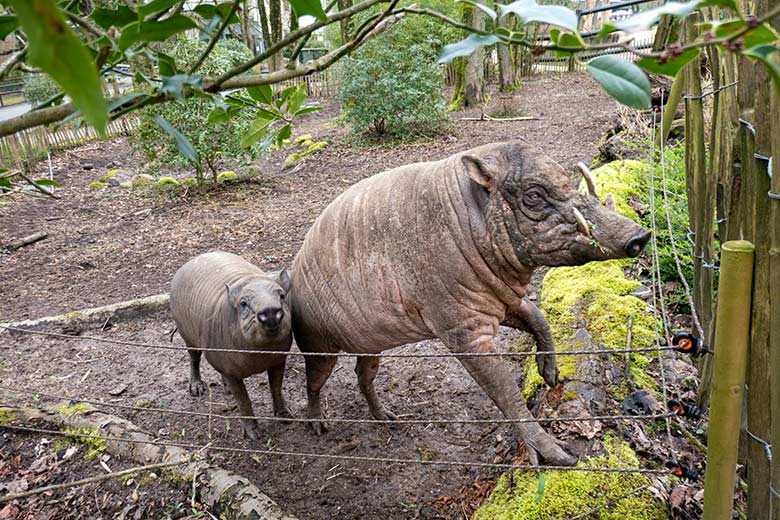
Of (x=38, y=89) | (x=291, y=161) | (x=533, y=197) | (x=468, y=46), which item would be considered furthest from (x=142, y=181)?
(x=468, y=46)

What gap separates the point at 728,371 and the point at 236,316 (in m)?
2.61

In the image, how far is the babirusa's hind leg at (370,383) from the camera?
3865 millimetres

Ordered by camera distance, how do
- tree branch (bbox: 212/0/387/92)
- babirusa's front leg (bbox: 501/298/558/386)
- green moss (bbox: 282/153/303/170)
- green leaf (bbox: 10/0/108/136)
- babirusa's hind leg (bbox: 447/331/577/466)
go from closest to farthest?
green leaf (bbox: 10/0/108/136) < tree branch (bbox: 212/0/387/92) < babirusa's hind leg (bbox: 447/331/577/466) < babirusa's front leg (bbox: 501/298/558/386) < green moss (bbox: 282/153/303/170)

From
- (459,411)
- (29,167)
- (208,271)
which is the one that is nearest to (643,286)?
(459,411)

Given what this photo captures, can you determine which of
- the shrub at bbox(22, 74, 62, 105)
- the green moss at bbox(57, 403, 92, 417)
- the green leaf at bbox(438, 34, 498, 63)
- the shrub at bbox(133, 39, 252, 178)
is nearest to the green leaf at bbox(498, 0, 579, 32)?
the green leaf at bbox(438, 34, 498, 63)

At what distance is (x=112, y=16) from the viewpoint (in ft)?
3.84

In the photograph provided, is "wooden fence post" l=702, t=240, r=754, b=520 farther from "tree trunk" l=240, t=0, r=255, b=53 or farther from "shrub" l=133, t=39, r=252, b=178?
"tree trunk" l=240, t=0, r=255, b=53

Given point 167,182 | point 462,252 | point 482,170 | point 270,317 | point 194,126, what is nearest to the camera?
point 482,170

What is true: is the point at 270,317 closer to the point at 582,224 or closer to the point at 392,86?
the point at 582,224

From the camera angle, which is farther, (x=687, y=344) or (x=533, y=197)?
(x=533, y=197)

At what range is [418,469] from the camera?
358 centimetres

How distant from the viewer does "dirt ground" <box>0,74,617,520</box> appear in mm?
3484

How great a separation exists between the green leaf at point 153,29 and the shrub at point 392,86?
10.8m

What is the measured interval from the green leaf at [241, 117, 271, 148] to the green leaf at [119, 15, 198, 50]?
0.57 meters
